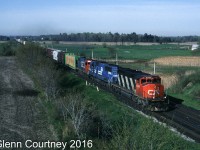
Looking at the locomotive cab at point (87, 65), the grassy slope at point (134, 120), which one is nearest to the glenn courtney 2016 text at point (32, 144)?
the grassy slope at point (134, 120)

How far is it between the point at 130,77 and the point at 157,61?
47.8 metres

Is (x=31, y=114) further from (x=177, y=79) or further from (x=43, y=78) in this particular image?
(x=177, y=79)

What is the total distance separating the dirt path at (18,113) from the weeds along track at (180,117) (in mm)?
9406

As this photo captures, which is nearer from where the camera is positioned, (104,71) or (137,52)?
(104,71)

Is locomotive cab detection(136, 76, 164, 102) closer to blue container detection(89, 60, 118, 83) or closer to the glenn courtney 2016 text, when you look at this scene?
blue container detection(89, 60, 118, 83)

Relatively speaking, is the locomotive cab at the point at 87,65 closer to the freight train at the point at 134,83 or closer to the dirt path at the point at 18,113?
the freight train at the point at 134,83

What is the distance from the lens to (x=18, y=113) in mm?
39781

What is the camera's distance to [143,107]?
33219mm

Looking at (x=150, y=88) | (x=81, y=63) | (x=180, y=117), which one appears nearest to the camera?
(x=180, y=117)

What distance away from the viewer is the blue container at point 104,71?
138 feet

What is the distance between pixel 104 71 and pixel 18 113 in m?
12.5

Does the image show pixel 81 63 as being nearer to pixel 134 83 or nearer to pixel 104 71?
pixel 104 71

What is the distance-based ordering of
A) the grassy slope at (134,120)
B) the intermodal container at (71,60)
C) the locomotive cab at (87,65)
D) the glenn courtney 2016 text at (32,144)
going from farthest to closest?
the intermodal container at (71,60) < the locomotive cab at (87,65) < the glenn courtney 2016 text at (32,144) < the grassy slope at (134,120)

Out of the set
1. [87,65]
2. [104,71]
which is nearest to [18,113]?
[104,71]
